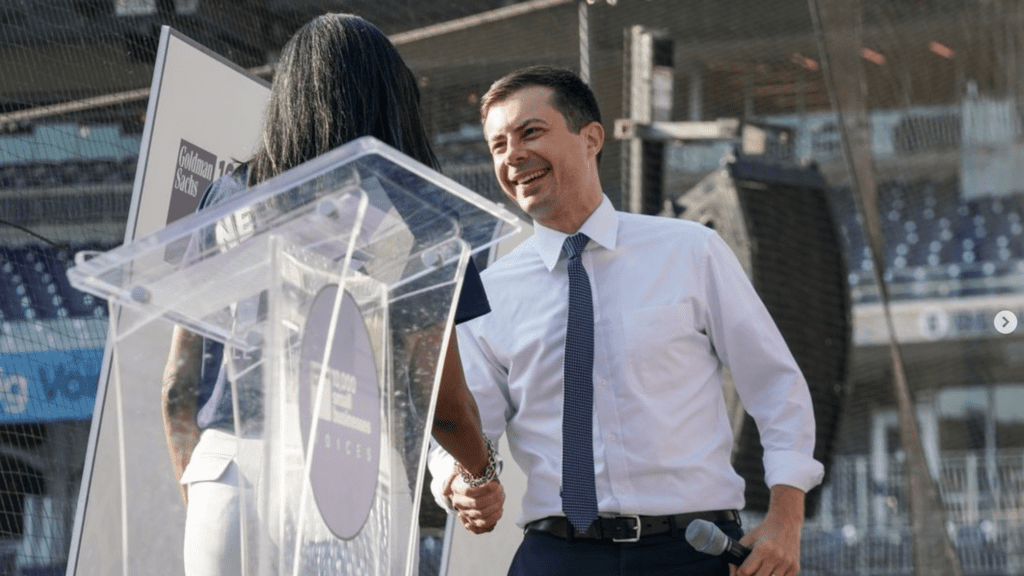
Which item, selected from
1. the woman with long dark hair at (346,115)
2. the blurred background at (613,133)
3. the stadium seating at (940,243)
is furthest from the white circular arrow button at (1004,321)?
the stadium seating at (940,243)

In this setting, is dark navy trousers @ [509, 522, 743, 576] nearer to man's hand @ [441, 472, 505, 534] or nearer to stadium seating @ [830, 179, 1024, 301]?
man's hand @ [441, 472, 505, 534]

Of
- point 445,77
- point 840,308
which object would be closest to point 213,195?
point 445,77

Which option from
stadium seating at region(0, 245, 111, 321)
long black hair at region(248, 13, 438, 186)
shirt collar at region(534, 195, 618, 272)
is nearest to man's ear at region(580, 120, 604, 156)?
shirt collar at region(534, 195, 618, 272)

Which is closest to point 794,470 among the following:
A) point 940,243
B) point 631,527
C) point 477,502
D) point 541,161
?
point 631,527

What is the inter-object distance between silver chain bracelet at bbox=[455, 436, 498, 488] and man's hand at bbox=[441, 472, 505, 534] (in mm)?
10

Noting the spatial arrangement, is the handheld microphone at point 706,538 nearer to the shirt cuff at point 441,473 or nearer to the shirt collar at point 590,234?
the shirt cuff at point 441,473

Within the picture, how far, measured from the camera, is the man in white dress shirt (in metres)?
2.31

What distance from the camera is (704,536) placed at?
81.8 inches

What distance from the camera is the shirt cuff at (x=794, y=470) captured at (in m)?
2.32

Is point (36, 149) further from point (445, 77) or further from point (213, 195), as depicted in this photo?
point (213, 195)

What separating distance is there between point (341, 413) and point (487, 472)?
2.70 feet

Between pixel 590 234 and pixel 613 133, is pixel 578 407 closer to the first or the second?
pixel 590 234

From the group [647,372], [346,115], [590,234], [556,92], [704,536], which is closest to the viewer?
[346,115]

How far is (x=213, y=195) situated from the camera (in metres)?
1.73
